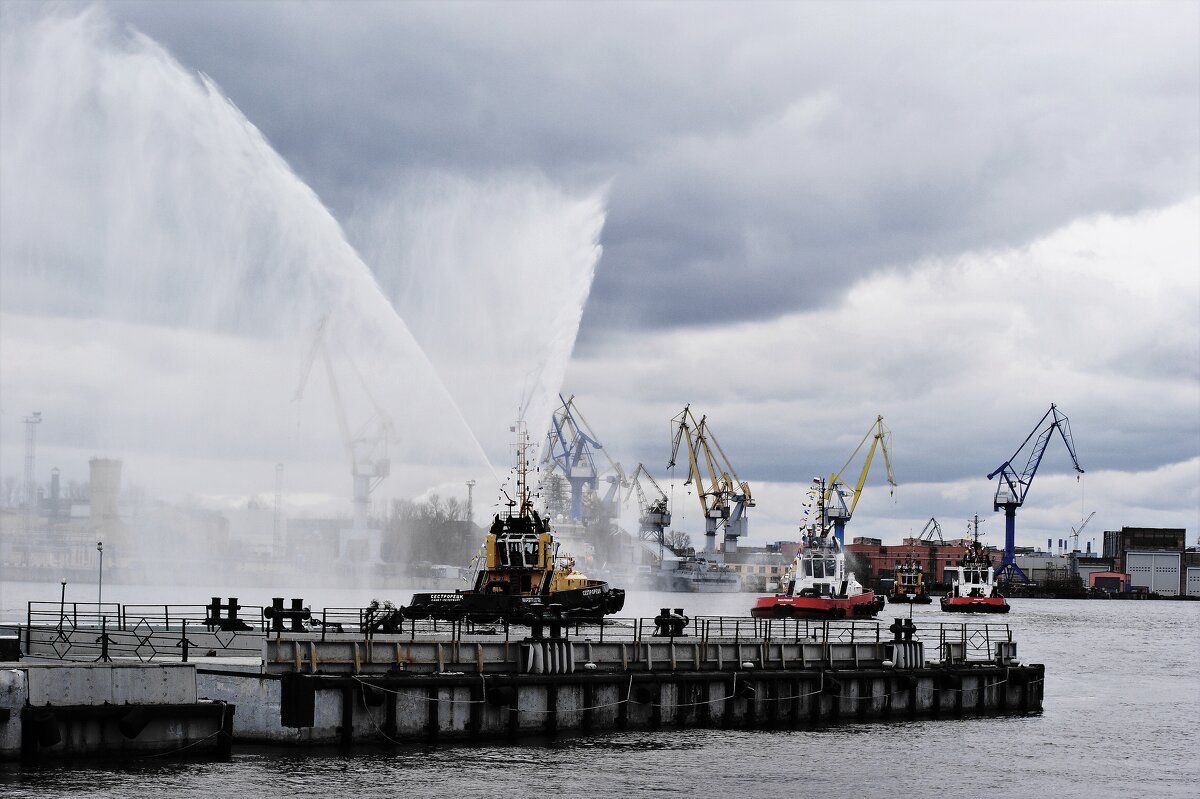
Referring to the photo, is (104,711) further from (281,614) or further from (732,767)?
(732,767)

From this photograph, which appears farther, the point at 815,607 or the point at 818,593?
the point at 818,593

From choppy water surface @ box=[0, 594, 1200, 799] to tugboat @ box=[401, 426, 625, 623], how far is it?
17063 millimetres

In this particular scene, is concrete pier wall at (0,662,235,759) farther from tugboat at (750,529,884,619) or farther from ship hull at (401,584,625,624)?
tugboat at (750,529,884,619)

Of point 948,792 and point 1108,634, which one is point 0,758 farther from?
point 1108,634

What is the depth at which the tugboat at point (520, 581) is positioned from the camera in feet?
209

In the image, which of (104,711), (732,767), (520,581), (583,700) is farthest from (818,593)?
(104,711)

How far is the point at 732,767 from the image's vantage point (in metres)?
41.8

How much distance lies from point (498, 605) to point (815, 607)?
81427 mm

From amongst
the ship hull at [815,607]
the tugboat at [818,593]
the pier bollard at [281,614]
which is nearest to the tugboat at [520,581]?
the pier bollard at [281,614]

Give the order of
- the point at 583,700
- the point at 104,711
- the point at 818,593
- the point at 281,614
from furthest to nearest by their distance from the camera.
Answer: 1. the point at 818,593
2. the point at 583,700
3. the point at 281,614
4. the point at 104,711

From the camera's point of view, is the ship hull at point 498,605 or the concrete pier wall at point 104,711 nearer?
the concrete pier wall at point 104,711

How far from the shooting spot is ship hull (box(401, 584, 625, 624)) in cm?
6209

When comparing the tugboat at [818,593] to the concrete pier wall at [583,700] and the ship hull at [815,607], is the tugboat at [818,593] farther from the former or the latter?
the concrete pier wall at [583,700]

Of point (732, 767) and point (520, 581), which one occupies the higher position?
point (520, 581)
